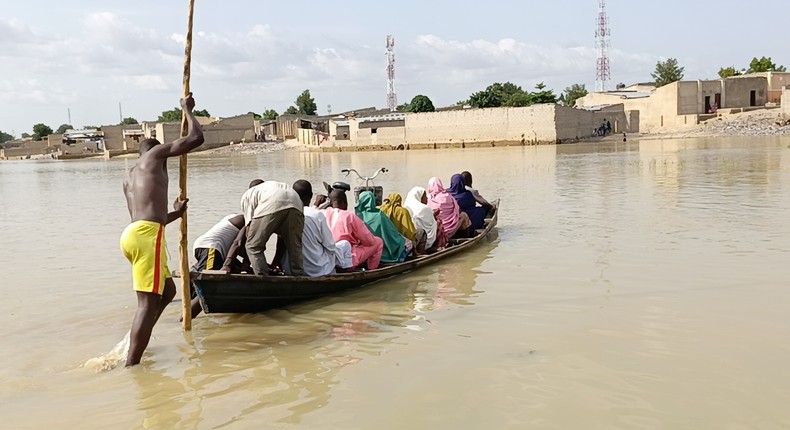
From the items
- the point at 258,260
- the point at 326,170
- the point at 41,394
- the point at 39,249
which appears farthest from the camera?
the point at 326,170

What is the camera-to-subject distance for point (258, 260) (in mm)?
6324

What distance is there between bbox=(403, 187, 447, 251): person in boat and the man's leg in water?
13.2 feet

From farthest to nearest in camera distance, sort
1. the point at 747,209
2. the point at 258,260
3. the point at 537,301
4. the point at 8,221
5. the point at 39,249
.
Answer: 1. the point at 8,221
2. the point at 747,209
3. the point at 39,249
4. the point at 537,301
5. the point at 258,260

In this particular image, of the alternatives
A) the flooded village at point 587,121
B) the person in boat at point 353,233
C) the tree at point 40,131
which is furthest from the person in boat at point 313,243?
the tree at point 40,131

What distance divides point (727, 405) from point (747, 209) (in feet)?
29.5

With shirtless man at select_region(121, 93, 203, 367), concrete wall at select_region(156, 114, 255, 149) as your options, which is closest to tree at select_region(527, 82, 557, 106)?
concrete wall at select_region(156, 114, 255, 149)

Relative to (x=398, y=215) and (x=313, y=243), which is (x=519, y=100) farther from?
(x=313, y=243)

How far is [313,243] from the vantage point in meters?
6.74

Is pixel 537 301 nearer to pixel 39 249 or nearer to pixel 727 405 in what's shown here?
pixel 727 405

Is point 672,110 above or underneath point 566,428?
above

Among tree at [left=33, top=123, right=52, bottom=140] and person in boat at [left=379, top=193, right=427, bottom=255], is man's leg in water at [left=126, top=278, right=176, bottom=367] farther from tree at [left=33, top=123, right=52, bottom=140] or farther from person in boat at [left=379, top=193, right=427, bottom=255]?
tree at [left=33, top=123, right=52, bottom=140]

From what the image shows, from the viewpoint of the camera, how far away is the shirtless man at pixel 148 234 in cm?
498

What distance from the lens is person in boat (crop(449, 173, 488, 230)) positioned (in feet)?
33.6

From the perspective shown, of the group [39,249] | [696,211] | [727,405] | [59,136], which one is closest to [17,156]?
[59,136]
